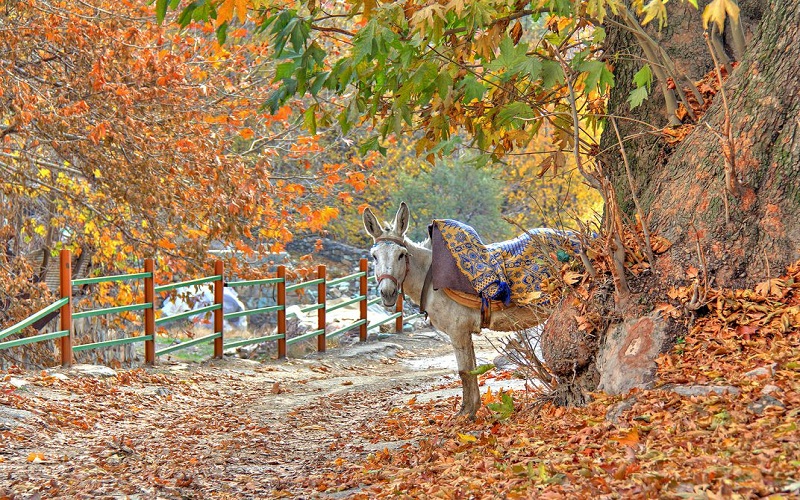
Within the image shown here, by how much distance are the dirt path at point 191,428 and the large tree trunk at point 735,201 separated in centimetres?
206

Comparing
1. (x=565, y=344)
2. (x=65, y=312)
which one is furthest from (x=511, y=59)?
(x=65, y=312)

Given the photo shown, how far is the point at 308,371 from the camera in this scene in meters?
12.5

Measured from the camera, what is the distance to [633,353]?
15.7 ft

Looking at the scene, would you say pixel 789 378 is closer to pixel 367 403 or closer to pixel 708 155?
pixel 708 155

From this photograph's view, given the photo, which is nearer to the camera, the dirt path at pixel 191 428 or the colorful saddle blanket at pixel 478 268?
the dirt path at pixel 191 428

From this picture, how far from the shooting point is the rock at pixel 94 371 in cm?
961

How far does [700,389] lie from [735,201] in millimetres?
1150

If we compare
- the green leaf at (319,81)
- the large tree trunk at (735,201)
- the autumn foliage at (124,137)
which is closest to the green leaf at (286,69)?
the green leaf at (319,81)

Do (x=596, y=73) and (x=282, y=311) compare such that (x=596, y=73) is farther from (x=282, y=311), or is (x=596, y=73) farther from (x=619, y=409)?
(x=282, y=311)

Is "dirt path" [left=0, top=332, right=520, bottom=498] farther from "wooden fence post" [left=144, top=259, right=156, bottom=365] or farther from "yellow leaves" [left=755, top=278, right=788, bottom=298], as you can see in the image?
"yellow leaves" [left=755, top=278, right=788, bottom=298]

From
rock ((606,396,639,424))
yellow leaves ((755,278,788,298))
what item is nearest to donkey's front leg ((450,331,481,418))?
rock ((606,396,639,424))

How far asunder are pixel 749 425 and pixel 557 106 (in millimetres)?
3628

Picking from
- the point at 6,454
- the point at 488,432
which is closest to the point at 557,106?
the point at 488,432

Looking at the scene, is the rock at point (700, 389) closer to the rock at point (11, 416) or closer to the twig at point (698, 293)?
the twig at point (698, 293)
